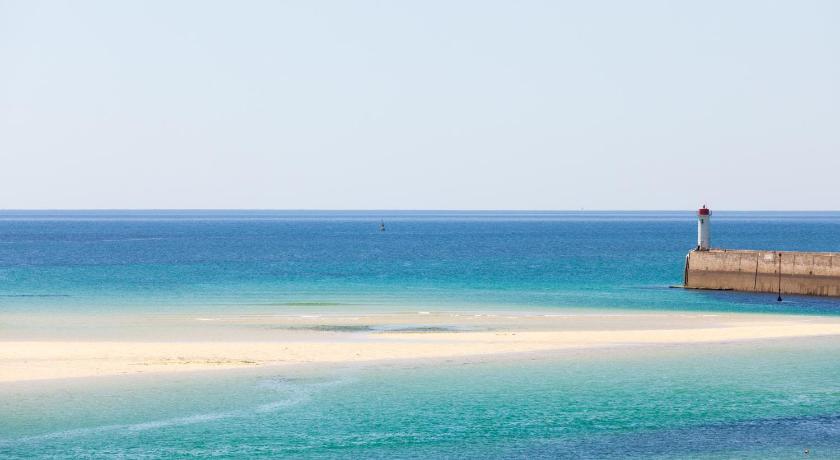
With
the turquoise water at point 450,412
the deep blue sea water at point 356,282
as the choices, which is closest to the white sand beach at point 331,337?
the turquoise water at point 450,412

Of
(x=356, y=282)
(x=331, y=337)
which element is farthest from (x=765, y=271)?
(x=331, y=337)

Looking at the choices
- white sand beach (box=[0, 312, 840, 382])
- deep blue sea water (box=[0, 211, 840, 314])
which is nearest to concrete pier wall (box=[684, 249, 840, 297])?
deep blue sea water (box=[0, 211, 840, 314])

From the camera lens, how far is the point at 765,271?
6531cm

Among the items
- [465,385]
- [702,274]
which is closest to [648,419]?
[465,385]

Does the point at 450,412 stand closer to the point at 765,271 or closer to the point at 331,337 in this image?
the point at 331,337

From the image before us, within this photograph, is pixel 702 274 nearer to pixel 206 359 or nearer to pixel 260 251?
pixel 206 359

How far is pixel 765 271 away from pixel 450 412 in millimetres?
41139

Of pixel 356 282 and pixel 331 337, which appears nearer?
pixel 331 337

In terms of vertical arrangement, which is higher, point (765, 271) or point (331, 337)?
point (765, 271)

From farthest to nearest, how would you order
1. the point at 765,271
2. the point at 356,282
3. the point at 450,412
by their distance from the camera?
1. the point at 356,282
2. the point at 765,271
3. the point at 450,412

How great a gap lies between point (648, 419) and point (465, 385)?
5.89 meters

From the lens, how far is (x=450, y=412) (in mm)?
28344

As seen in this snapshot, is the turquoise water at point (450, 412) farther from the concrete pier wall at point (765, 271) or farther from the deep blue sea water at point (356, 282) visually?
the concrete pier wall at point (765, 271)

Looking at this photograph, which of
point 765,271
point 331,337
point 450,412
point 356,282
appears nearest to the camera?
point 450,412
